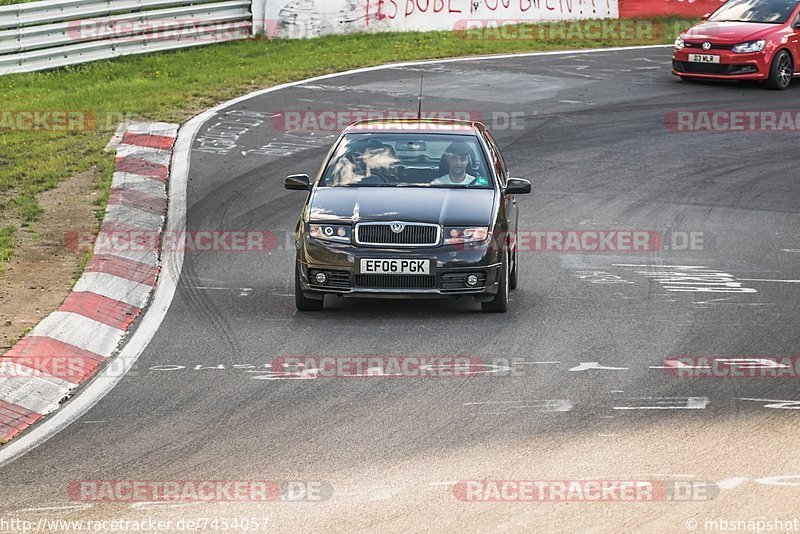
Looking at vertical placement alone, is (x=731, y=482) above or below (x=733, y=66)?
below

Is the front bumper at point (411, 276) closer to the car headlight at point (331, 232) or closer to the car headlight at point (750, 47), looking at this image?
the car headlight at point (331, 232)

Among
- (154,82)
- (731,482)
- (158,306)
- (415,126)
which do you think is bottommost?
(158,306)

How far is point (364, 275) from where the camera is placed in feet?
35.1

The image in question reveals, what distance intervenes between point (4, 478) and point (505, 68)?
18.6 meters

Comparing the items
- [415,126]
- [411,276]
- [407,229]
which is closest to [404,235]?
[407,229]

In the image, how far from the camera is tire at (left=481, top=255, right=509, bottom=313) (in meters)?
10.9

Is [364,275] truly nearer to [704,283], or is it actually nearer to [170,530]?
[704,283]

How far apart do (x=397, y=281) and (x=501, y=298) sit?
0.88m

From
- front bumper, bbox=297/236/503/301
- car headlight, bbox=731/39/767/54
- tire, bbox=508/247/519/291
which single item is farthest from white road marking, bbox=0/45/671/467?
car headlight, bbox=731/39/767/54

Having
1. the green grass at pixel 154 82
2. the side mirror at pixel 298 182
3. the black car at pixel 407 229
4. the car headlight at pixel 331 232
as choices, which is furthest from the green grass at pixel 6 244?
the car headlight at pixel 331 232

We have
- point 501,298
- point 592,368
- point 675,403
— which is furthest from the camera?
point 501,298

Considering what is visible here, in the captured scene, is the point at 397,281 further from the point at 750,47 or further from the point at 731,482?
the point at 750,47

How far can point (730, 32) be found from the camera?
76.3ft

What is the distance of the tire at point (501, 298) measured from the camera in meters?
10.9
